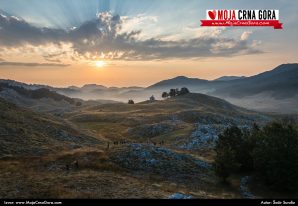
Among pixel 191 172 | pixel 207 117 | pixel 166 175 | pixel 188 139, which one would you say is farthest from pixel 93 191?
pixel 207 117

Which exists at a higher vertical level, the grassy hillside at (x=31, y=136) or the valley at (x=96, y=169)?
the grassy hillside at (x=31, y=136)

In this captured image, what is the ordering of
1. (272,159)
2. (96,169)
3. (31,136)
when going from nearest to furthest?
(96,169) → (272,159) → (31,136)

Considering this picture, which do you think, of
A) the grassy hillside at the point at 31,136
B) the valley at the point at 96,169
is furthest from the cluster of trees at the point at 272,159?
the grassy hillside at the point at 31,136

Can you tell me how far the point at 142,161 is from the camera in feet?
194

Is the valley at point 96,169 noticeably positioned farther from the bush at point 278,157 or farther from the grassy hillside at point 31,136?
the bush at point 278,157

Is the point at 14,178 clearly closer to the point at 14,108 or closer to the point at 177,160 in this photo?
the point at 177,160

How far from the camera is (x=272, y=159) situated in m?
54.9

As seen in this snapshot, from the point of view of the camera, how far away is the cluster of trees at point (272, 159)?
52.9 meters

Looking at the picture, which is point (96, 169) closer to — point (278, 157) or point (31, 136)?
point (31, 136)

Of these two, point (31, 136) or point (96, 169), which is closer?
point (96, 169)

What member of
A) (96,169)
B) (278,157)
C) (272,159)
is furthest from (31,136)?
(278,157)

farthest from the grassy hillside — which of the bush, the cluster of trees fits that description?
the bush

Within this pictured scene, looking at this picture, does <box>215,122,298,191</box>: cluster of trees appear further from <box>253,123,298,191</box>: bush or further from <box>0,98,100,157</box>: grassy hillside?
<box>0,98,100,157</box>: grassy hillside

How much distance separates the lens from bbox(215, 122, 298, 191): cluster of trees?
174ft
